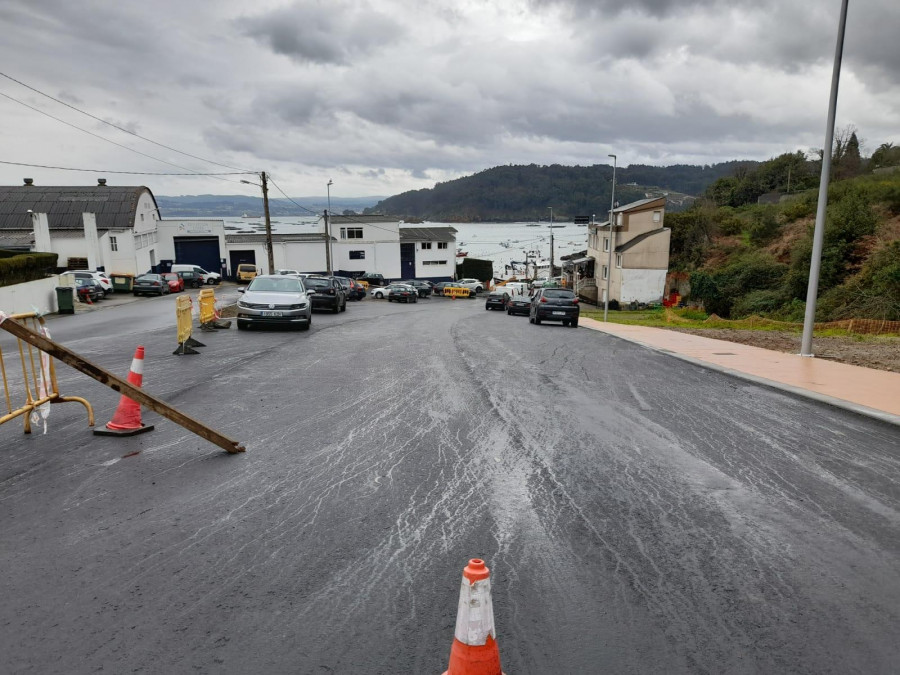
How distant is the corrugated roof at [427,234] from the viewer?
75812 millimetres

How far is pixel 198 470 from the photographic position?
601 cm

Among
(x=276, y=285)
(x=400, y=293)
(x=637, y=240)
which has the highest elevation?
(x=637, y=240)

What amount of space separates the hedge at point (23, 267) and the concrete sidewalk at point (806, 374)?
77.0ft

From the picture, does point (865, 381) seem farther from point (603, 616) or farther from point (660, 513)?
point (603, 616)

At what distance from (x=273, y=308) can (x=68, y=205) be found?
37.9 meters

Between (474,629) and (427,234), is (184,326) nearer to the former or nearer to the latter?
(474,629)

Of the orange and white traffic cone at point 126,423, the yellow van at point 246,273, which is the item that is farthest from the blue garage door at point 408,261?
the orange and white traffic cone at point 126,423

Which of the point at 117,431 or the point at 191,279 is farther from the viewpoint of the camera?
the point at 191,279

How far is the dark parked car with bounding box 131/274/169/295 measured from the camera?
37719 mm

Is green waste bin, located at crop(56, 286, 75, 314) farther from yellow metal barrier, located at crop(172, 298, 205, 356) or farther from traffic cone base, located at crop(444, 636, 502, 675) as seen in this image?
traffic cone base, located at crop(444, 636, 502, 675)

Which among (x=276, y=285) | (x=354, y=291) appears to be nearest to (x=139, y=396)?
(x=276, y=285)

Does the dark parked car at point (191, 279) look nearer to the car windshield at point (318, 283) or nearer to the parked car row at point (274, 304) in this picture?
the car windshield at point (318, 283)

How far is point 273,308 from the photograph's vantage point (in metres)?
17.7

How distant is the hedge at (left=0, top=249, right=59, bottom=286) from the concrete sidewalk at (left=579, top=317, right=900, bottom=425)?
23.5m
